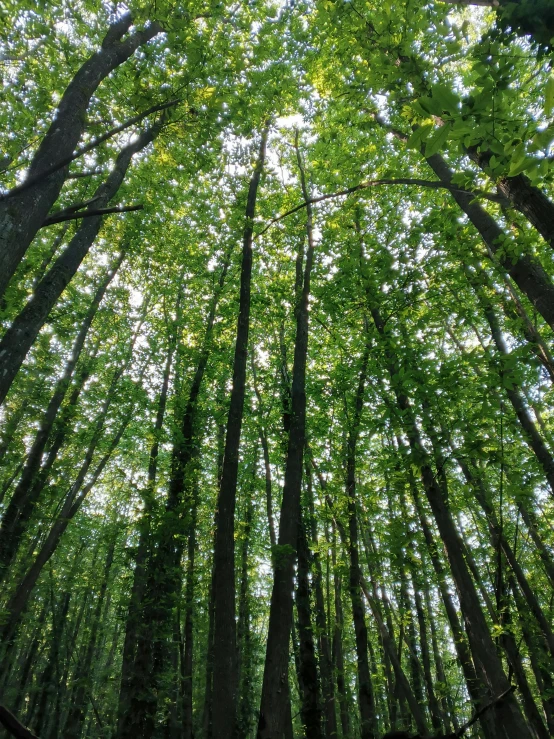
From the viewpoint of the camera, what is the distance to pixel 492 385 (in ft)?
13.6

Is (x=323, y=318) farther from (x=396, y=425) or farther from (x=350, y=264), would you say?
(x=396, y=425)

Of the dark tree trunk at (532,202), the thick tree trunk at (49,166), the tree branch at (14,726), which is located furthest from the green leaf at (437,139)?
the tree branch at (14,726)

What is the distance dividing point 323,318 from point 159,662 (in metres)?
8.60

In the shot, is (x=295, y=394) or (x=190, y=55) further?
(x=295, y=394)

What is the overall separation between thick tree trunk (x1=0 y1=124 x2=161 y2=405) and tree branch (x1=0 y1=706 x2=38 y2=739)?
119 inches

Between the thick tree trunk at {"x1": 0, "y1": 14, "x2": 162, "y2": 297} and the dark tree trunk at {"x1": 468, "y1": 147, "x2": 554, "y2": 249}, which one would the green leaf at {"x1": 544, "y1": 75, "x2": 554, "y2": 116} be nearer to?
the dark tree trunk at {"x1": 468, "y1": 147, "x2": 554, "y2": 249}

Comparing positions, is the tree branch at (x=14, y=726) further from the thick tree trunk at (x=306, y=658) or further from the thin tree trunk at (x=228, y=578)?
the thick tree trunk at (x=306, y=658)

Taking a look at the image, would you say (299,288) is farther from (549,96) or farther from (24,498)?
(549,96)

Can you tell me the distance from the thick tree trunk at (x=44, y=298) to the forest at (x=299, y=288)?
4cm

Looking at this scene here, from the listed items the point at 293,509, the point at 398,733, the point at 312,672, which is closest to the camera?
the point at 398,733

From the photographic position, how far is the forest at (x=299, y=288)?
3467mm

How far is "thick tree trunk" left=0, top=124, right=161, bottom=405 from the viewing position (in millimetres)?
3682

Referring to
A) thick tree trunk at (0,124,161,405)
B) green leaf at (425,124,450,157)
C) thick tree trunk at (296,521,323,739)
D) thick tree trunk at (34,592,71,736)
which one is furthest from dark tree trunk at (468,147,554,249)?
thick tree trunk at (34,592,71,736)

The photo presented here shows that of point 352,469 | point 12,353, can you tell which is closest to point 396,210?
point 352,469
